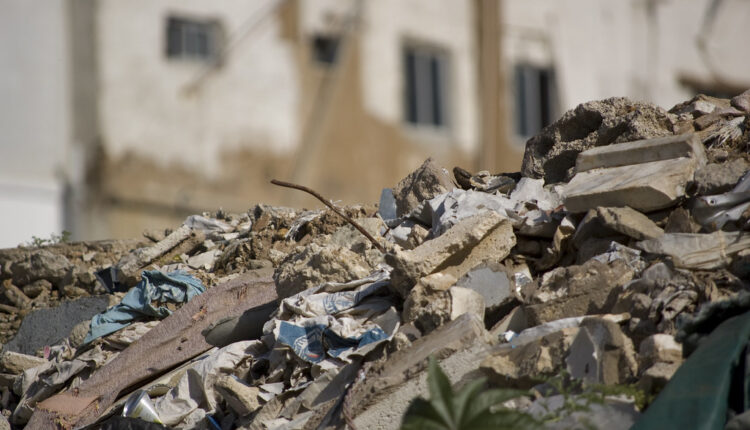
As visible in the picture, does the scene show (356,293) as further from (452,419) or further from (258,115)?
(258,115)

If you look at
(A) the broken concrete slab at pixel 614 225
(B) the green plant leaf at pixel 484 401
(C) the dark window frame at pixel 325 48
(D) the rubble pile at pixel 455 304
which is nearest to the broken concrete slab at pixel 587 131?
(D) the rubble pile at pixel 455 304

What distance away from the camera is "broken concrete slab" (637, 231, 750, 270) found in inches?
153

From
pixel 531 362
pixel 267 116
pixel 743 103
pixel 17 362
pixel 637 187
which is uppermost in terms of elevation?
pixel 743 103

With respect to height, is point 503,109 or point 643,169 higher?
point 643,169

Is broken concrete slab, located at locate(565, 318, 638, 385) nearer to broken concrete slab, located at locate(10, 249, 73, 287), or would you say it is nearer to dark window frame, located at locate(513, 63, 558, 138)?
broken concrete slab, located at locate(10, 249, 73, 287)

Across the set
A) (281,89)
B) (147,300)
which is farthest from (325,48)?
(147,300)

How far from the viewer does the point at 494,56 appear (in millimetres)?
15539

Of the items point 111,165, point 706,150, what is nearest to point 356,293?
point 706,150

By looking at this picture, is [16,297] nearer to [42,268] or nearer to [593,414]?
[42,268]

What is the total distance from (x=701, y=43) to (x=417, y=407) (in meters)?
16.0

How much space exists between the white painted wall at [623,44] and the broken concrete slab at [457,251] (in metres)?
11.6

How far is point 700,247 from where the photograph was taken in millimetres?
3959

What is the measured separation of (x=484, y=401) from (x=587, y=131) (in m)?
2.36

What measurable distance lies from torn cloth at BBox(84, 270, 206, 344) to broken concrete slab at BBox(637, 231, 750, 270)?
7.87ft
